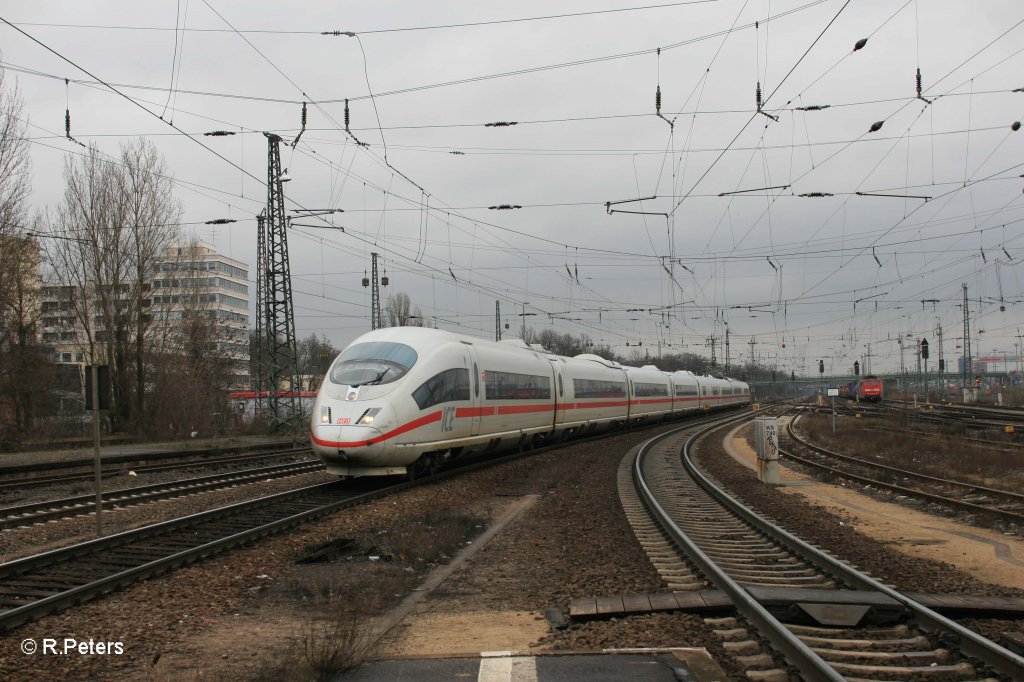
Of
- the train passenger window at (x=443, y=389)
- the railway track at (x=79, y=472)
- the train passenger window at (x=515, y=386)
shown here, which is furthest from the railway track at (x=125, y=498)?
the train passenger window at (x=515, y=386)

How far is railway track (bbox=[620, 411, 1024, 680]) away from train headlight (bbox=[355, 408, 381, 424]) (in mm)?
5877

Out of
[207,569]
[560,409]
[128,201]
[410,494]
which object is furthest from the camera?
[128,201]

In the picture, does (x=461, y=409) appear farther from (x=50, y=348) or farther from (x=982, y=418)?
(x=982, y=418)

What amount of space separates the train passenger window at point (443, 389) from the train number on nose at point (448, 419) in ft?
0.80

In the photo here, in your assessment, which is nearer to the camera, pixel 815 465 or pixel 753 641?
pixel 753 641

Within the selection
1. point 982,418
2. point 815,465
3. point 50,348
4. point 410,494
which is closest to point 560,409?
point 815,465

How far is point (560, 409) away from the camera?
27984 mm

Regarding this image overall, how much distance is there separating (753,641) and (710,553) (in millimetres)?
3796

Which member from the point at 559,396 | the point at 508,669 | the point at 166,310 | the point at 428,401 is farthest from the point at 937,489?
the point at 166,310

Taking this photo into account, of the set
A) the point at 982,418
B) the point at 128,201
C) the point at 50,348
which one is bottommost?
the point at 982,418

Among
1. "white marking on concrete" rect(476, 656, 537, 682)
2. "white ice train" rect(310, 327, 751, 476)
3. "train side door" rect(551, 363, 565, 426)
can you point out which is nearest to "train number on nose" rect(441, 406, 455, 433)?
"white ice train" rect(310, 327, 751, 476)

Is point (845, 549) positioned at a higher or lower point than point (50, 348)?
lower

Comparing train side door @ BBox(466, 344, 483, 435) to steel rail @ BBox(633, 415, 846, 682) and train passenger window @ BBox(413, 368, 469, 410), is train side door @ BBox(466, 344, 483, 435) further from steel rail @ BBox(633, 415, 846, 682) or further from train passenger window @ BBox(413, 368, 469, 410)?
steel rail @ BBox(633, 415, 846, 682)

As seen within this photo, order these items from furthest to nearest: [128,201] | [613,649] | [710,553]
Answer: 1. [128,201]
2. [710,553]
3. [613,649]
